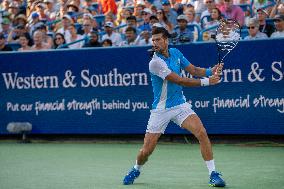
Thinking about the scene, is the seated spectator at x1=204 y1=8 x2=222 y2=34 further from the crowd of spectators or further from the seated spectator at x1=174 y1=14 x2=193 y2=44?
the seated spectator at x1=174 y1=14 x2=193 y2=44

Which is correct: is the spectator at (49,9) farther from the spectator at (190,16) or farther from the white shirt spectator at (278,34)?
the white shirt spectator at (278,34)

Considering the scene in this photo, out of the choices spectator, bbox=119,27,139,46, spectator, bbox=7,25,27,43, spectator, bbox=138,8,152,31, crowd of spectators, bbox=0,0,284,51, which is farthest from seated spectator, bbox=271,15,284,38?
spectator, bbox=7,25,27,43

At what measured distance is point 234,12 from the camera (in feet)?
48.2

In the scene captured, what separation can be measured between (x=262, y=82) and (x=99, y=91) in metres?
3.26

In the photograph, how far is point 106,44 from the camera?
1500 centimetres

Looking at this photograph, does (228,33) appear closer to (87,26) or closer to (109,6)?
(87,26)

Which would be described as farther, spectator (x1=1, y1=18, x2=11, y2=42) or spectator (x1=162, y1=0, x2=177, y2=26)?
spectator (x1=1, y1=18, x2=11, y2=42)

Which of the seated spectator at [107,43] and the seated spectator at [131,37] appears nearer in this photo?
the seated spectator at [131,37]

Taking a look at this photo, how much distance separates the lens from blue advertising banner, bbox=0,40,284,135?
13.0m

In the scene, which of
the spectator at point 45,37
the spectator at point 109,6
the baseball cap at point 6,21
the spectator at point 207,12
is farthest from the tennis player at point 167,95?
the baseball cap at point 6,21

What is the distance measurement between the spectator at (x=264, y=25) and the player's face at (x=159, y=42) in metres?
5.23

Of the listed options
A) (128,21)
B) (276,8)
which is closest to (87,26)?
(128,21)

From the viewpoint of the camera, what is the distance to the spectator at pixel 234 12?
48.1 feet

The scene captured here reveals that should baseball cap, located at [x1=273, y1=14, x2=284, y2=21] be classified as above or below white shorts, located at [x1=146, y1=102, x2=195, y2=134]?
above
